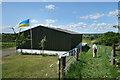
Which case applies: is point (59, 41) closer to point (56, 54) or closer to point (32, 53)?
point (56, 54)

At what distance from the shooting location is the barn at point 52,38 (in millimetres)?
13695

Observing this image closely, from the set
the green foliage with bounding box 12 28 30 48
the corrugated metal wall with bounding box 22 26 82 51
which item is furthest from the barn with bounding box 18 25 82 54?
the green foliage with bounding box 12 28 30 48

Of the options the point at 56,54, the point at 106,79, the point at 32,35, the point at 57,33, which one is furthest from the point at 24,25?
the point at 106,79

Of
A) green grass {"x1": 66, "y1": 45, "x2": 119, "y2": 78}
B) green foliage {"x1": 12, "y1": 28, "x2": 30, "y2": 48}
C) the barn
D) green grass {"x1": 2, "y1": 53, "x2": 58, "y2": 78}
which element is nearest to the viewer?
green grass {"x1": 66, "y1": 45, "x2": 119, "y2": 78}

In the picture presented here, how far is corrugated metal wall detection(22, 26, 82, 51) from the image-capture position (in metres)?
13.7

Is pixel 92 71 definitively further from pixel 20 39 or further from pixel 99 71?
pixel 20 39

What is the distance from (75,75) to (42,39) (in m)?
10.5

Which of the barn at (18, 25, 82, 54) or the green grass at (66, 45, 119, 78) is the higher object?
the barn at (18, 25, 82, 54)

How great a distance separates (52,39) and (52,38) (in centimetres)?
17

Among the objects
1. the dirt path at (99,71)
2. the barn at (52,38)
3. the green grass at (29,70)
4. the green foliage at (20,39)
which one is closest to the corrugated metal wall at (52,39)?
the barn at (52,38)

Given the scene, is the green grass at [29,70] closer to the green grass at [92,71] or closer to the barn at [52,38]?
the green grass at [92,71]

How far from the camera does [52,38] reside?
14539 mm

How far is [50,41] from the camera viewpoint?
1470 centimetres

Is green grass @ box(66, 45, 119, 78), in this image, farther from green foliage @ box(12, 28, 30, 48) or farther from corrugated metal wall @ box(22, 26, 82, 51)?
green foliage @ box(12, 28, 30, 48)
